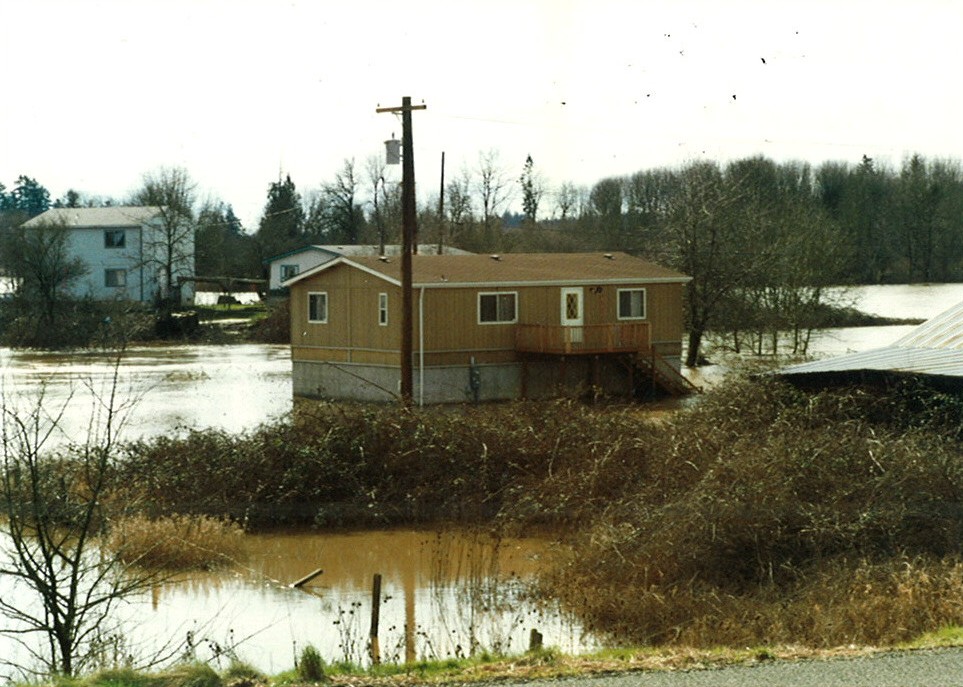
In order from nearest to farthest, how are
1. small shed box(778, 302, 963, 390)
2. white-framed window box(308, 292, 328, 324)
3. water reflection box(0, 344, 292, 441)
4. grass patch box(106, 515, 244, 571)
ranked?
grass patch box(106, 515, 244, 571) → small shed box(778, 302, 963, 390) → water reflection box(0, 344, 292, 441) → white-framed window box(308, 292, 328, 324)

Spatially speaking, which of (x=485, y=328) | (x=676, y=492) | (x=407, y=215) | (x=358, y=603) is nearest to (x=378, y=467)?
(x=676, y=492)

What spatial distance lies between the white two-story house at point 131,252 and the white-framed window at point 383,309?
38.5 metres

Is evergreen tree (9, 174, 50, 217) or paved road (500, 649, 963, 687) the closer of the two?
paved road (500, 649, 963, 687)

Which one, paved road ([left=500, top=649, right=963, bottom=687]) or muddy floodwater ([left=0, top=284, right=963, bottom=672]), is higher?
paved road ([left=500, top=649, right=963, bottom=687])

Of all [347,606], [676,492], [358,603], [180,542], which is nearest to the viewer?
[358,603]

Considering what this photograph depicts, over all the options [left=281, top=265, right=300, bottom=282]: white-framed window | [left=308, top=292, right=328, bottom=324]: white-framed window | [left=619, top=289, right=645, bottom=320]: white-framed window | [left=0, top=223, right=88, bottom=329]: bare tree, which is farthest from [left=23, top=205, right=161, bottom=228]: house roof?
[left=619, top=289, right=645, bottom=320]: white-framed window

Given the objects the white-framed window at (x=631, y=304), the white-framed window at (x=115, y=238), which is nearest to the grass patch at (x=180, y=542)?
the white-framed window at (x=631, y=304)

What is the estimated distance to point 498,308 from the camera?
40.4 metres

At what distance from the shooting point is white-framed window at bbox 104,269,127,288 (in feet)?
252

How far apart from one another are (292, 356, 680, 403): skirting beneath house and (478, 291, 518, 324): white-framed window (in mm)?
1440

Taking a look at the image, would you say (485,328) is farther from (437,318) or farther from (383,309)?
(383,309)

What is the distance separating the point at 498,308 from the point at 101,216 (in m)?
45.7

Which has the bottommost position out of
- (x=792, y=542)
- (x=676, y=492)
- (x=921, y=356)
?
(x=792, y=542)

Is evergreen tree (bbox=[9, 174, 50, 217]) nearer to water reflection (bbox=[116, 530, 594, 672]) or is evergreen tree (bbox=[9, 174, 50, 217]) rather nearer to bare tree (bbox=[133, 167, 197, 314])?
bare tree (bbox=[133, 167, 197, 314])
